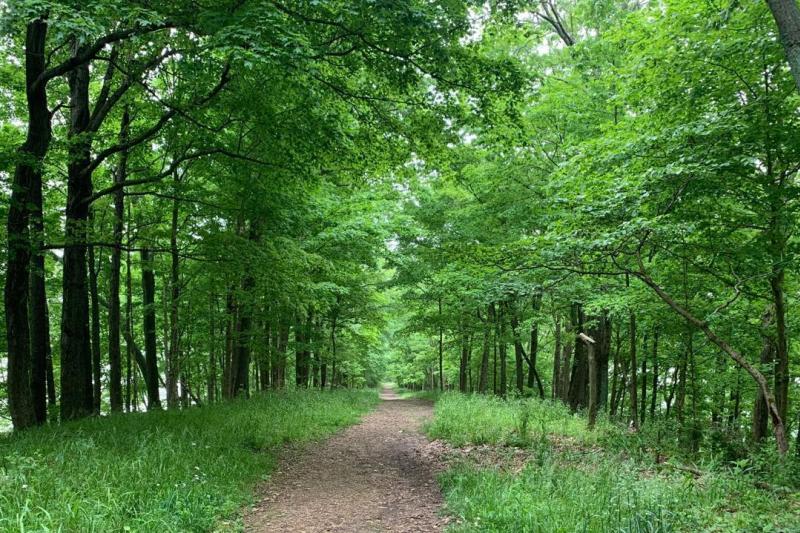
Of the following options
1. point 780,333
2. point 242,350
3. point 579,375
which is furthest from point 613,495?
point 242,350

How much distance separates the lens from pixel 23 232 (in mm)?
8156

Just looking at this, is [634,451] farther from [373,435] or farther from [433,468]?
[373,435]

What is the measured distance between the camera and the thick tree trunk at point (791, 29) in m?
3.83

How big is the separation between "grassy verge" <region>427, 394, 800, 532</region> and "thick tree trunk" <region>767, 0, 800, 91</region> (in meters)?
4.01

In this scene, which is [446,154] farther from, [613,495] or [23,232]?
[23,232]

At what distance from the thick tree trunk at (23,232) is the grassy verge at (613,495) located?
8.19 m

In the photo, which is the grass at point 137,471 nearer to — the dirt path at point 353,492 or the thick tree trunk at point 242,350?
the dirt path at point 353,492

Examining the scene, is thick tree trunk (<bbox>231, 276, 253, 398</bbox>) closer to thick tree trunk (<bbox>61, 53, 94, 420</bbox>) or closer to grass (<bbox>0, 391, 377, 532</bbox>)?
thick tree trunk (<bbox>61, 53, 94, 420</bbox>)

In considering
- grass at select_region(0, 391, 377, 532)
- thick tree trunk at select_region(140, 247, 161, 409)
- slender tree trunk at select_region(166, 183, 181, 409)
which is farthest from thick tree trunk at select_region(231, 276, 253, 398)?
grass at select_region(0, 391, 377, 532)

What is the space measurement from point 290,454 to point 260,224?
530 centimetres

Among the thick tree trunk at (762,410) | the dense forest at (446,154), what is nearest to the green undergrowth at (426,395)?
the dense forest at (446,154)

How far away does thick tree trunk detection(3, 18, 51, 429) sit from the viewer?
27.1ft

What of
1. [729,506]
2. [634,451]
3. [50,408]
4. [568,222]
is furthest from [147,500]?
[50,408]

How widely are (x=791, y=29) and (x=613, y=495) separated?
4.86 m
